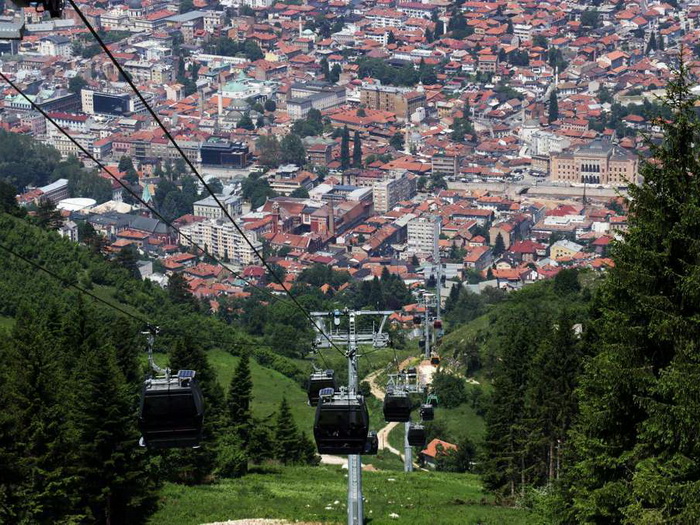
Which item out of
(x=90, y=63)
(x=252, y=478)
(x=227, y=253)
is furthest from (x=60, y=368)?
→ (x=90, y=63)

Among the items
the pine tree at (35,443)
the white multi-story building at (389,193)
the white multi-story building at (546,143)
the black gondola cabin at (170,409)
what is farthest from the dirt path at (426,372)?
the white multi-story building at (546,143)

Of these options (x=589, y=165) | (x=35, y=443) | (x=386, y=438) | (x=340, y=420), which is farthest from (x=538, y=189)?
(x=340, y=420)

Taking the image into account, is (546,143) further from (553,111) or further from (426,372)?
(426,372)

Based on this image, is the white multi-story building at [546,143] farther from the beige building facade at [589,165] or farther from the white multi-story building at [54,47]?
the white multi-story building at [54,47]

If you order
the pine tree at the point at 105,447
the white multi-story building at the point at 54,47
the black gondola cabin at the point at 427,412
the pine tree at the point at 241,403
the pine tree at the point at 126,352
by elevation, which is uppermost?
the pine tree at the point at 105,447

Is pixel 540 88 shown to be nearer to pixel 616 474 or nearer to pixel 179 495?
pixel 179 495

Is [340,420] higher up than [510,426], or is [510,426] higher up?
[340,420]
